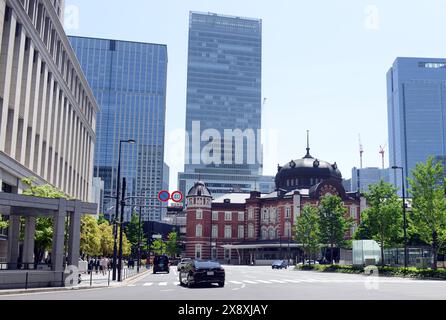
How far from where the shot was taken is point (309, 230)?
68.8 meters

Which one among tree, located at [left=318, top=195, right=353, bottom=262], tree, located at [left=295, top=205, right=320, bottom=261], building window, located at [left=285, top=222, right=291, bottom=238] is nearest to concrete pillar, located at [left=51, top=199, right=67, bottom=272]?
tree, located at [left=318, top=195, right=353, bottom=262]

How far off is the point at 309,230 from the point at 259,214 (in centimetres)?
3493

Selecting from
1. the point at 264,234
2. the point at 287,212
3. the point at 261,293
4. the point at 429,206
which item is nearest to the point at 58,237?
the point at 261,293

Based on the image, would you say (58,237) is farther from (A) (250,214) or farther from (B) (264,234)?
(A) (250,214)

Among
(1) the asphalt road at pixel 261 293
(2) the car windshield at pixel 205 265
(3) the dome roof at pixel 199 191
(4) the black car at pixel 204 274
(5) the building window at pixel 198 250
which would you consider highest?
(3) the dome roof at pixel 199 191

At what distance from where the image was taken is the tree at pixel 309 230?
66.5m

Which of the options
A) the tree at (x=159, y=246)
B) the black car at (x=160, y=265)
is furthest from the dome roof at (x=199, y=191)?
the black car at (x=160, y=265)

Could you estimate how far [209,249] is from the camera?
103m

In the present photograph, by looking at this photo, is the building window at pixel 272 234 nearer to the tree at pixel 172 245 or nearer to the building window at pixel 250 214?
the building window at pixel 250 214

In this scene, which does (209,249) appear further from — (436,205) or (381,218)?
(436,205)

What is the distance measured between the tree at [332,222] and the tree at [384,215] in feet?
34.0

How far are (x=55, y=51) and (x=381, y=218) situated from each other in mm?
36029

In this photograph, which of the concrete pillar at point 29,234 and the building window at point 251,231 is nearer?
the concrete pillar at point 29,234

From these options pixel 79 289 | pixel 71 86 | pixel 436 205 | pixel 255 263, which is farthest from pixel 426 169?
pixel 255 263
